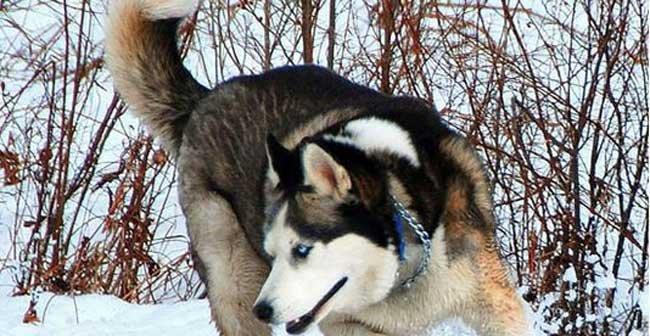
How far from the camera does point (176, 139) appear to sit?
17.7 ft

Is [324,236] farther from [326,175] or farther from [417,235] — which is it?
[417,235]

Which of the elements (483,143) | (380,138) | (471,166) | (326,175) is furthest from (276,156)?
(483,143)

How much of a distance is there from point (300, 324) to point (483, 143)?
236cm

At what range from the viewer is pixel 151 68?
17.5ft

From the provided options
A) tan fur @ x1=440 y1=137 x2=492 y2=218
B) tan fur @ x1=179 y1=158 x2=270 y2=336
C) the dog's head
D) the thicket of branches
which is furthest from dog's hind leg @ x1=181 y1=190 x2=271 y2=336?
the thicket of branches

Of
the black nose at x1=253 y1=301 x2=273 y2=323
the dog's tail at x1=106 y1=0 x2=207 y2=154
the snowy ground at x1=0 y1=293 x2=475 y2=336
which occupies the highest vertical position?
the dog's tail at x1=106 y1=0 x2=207 y2=154

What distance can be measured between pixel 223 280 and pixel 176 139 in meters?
0.73

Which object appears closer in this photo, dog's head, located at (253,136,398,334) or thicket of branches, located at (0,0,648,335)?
dog's head, located at (253,136,398,334)

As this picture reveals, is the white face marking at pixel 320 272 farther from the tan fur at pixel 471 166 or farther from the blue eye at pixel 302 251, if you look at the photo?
the tan fur at pixel 471 166

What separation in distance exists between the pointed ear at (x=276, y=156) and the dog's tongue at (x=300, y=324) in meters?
0.46

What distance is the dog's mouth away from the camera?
4.05 meters

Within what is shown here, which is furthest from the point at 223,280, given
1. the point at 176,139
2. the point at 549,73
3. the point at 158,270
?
the point at 549,73

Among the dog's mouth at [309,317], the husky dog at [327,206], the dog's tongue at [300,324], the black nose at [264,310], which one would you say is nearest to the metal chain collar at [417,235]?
the husky dog at [327,206]

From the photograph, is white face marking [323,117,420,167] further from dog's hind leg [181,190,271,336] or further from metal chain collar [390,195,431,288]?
dog's hind leg [181,190,271,336]
